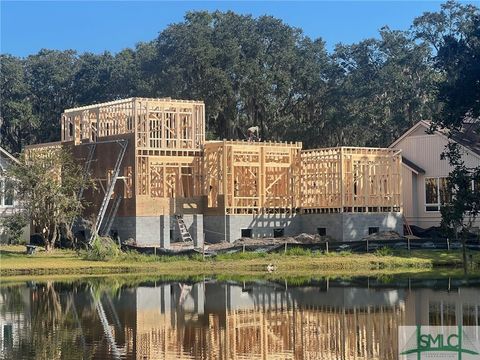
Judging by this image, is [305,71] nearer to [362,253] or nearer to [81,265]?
[362,253]

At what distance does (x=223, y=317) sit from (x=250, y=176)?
27188mm

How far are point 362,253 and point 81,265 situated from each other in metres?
12.9

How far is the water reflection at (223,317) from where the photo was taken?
63.2 ft

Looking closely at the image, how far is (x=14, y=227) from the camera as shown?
50.6 meters

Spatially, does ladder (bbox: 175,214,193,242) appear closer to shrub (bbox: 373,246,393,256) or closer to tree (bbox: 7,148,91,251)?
tree (bbox: 7,148,91,251)

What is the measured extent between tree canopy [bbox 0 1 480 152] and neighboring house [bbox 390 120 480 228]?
648 inches

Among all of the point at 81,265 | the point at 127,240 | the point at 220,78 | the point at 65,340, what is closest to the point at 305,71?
the point at 220,78

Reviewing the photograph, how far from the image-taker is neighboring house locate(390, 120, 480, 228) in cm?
5462

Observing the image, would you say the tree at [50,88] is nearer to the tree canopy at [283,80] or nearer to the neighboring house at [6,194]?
the tree canopy at [283,80]

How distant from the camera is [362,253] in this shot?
139 feet

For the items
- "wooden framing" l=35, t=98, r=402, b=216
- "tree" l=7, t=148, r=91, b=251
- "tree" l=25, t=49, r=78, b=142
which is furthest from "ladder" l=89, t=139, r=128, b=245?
"tree" l=25, t=49, r=78, b=142

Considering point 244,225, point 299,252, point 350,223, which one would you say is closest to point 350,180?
point 350,223

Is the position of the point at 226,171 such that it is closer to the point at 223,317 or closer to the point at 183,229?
the point at 183,229

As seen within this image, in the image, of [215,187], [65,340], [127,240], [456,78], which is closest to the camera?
[65,340]
